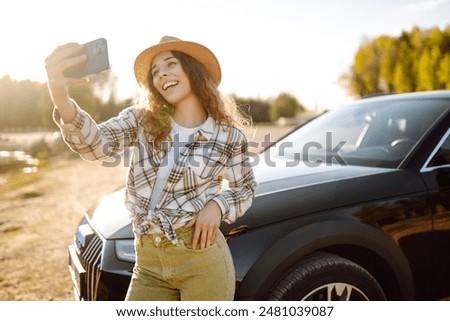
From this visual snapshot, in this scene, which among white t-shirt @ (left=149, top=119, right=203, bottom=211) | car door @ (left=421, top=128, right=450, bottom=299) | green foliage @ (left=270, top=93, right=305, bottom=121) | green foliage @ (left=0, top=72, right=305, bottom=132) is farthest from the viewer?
green foliage @ (left=270, top=93, right=305, bottom=121)

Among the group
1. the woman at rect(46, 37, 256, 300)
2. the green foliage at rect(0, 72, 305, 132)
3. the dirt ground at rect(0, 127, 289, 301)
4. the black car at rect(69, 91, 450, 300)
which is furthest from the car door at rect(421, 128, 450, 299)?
the dirt ground at rect(0, 127, 289, 301)

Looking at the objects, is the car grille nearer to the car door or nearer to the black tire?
→ the black tire

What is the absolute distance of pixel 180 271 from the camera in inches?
62.0

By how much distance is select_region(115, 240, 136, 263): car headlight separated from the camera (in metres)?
2.00

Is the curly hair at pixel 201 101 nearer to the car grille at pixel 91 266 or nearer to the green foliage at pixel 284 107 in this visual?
the car grille at pixel 91 266

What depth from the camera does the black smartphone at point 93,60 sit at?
1488 millimetres

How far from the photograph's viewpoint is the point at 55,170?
1174 cm

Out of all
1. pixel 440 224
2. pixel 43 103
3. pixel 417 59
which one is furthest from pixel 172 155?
pixel 417 59

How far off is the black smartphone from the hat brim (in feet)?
0.75

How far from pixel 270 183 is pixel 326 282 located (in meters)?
0.58

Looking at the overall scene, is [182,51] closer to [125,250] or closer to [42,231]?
[125,250]
